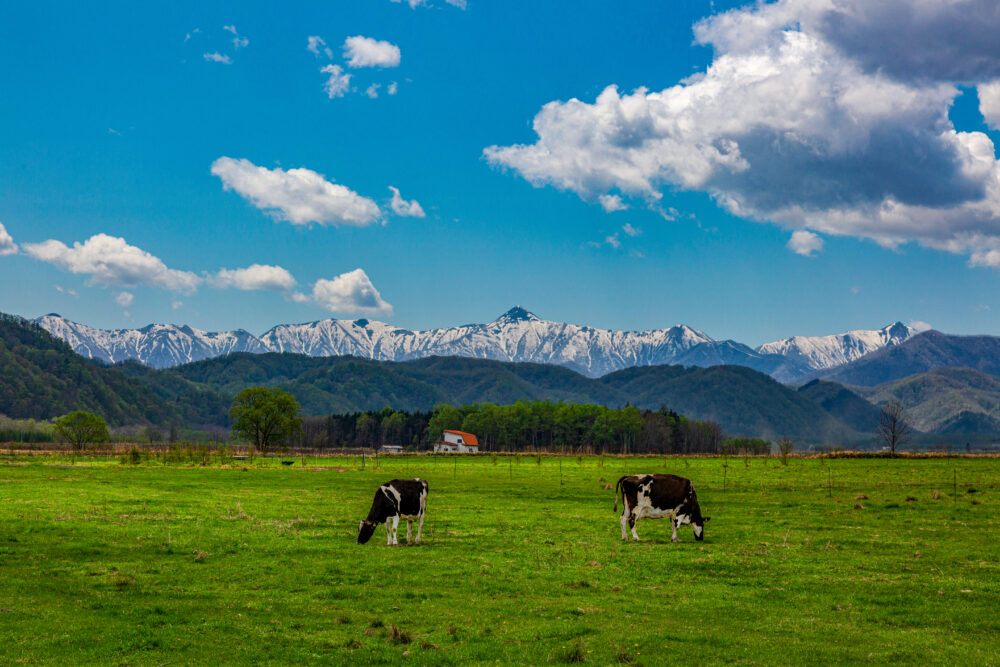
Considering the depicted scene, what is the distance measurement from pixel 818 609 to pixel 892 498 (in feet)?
114

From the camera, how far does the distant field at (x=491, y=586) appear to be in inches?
637

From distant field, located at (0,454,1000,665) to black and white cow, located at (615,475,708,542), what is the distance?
137 cm

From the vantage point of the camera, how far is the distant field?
53.1ft

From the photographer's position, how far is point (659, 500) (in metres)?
32.5

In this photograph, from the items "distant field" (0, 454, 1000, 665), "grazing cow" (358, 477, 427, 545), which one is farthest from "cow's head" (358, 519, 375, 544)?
"distant field" (0, 454, 1000, 665)

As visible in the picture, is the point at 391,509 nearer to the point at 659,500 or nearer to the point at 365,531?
the point at 365,531

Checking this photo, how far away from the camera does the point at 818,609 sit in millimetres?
19938

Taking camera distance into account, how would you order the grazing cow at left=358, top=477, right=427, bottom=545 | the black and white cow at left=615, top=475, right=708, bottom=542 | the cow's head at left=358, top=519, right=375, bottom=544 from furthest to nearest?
the black and white cow at left=615, top=475, right=708, bottom=542 < the grazing cow at left=358, top=477, right=427, bottom=545 < the cow's head at left=358, top=519, right=375, bottom=544

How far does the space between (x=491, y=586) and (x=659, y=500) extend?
12.9m

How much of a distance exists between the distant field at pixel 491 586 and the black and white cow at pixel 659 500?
137 cm

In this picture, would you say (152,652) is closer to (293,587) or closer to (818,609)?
(293,587)

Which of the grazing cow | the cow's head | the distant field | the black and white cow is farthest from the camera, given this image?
the black and white cow

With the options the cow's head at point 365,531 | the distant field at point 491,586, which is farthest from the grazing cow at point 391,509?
the distant field at point 491,586

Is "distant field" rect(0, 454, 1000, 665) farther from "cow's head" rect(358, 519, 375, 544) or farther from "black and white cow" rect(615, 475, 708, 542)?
"black and white cow" rect(615, 475, 708, 542)
